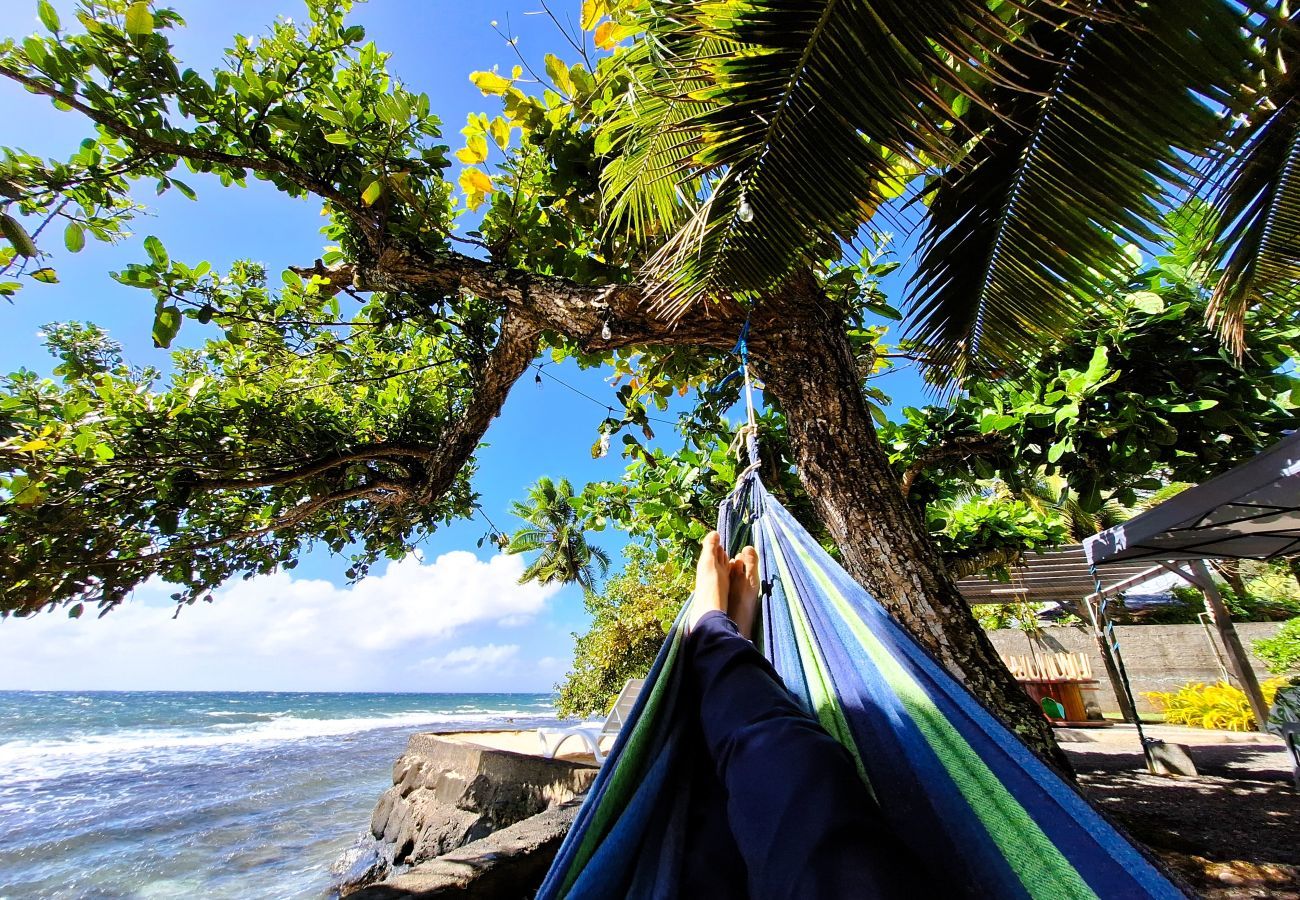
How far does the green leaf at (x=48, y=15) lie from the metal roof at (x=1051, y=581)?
599 cm

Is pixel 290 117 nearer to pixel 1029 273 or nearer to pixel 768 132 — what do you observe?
pixel 768 132

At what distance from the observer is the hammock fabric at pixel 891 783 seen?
65 cm

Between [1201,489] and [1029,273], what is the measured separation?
73.6 inches

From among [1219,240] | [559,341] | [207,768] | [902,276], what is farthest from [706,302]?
[207,768]

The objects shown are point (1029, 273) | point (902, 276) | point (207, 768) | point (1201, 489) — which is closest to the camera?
point (1029, 273)

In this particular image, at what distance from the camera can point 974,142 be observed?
137cm

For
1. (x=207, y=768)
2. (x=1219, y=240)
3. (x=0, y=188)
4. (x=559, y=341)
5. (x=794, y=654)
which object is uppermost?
(x=559, y=341)

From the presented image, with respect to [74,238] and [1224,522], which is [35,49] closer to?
[74,238]

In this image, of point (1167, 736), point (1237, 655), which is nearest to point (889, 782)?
point (1237, 655)

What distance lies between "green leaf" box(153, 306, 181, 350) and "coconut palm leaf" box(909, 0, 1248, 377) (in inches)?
94.6

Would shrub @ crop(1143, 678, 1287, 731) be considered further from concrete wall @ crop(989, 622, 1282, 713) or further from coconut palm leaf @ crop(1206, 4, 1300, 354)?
coconut palm leaf @ crop(1206, 4, 1300, 354)

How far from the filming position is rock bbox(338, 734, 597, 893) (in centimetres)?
396

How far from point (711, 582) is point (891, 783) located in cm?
75

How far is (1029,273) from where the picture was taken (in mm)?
1505
